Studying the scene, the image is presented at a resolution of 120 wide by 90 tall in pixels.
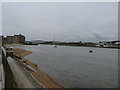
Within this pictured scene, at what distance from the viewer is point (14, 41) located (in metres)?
137

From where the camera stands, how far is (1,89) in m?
2.86

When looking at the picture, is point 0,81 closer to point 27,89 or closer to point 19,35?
point 27,89

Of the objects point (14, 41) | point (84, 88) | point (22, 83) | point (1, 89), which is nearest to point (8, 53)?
point (1, 89)

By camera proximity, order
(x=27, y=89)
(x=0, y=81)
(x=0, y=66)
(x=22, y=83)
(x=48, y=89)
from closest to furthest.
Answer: (x=27, y=89) → (x=22, y=83) → (x=0, y=81) → (x=0, y=66) → (x=48, y=89)

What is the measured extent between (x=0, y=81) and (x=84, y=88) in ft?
26.2

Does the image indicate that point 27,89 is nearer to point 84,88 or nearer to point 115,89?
point 84,88

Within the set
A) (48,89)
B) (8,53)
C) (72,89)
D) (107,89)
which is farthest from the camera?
(107,89)

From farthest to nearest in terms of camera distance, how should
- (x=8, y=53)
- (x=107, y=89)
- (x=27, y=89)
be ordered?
(x=107, y=89)
(x=8, y=53)
(x=27, y=89)

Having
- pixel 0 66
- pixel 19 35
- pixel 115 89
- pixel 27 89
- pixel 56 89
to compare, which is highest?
pixel 19 35

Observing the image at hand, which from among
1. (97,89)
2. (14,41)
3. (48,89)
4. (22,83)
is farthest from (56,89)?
(14,41)

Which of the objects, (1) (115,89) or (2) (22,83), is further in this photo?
(1) (115,89)

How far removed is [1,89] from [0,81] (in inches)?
24.7

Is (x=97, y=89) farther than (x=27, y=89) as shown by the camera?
Yes

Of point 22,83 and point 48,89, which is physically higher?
point 22,83
